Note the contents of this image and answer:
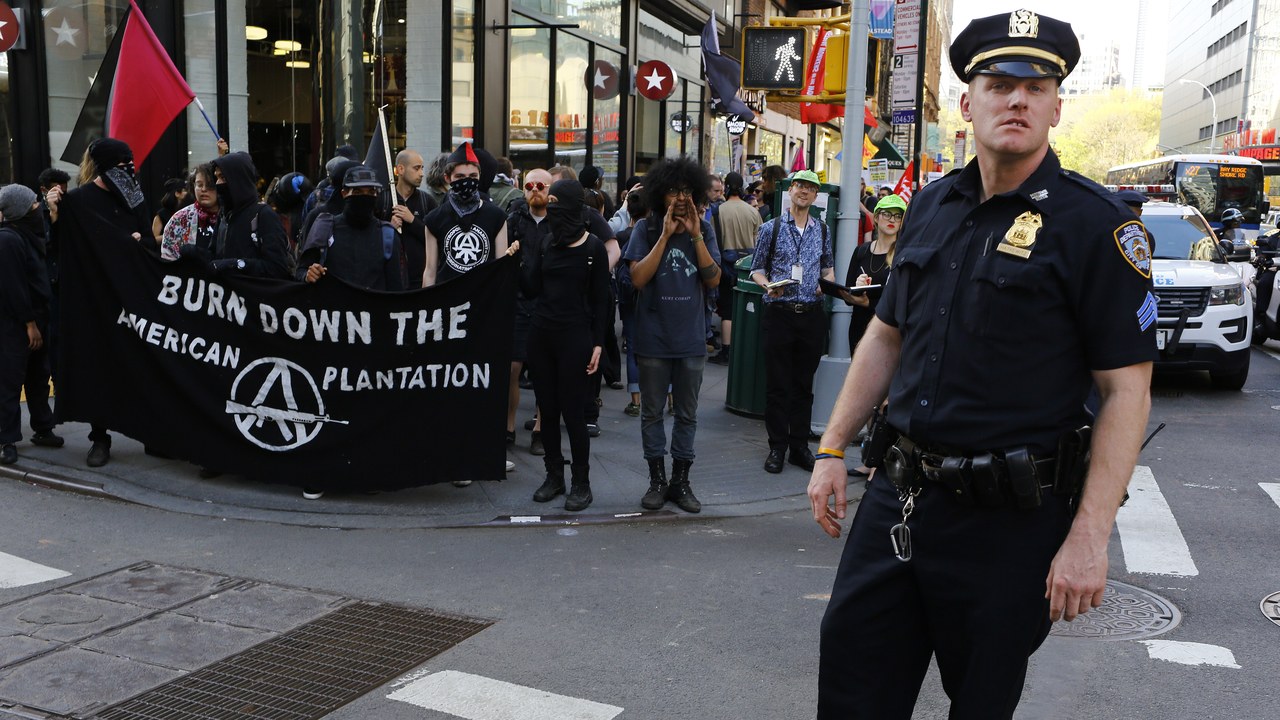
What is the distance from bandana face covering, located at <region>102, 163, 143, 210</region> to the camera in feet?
26.8

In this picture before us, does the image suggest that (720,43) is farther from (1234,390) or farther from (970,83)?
(970,83)

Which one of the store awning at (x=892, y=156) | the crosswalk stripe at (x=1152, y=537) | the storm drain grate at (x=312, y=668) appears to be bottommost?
the crosswalk stripe at (x=1152, y=537)

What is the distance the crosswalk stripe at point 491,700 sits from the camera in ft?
14.4

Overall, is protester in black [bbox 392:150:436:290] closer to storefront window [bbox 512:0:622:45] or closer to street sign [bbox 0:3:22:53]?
street sign [bbox 0:3:22:53]

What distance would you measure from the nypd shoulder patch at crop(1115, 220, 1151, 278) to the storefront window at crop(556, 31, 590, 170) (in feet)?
59.4

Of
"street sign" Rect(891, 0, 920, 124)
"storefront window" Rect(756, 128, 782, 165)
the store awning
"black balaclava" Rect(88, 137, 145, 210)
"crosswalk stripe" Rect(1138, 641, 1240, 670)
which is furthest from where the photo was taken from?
"storefront window" Rect(756, 128, 782, 165)

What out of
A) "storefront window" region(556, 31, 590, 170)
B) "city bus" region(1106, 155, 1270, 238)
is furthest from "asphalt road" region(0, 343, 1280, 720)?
"city bus" region(1106, 155, 1270, 238)

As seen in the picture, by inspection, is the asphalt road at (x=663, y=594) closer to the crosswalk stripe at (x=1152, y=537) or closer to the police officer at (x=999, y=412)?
the crosswalk stripe at (x=1152, y=537)

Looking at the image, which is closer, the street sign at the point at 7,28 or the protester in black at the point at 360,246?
the protester in black at the point at 360,246

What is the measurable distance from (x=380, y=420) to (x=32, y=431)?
126 inches

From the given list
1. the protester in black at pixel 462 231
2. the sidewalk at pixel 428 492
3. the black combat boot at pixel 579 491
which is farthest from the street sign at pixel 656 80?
the black combat boot at pixel 579 491

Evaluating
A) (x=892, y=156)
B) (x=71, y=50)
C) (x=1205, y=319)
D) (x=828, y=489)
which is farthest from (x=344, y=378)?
(x=892, y=156)

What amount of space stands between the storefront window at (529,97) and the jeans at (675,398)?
469 inches

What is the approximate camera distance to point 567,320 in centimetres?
721
